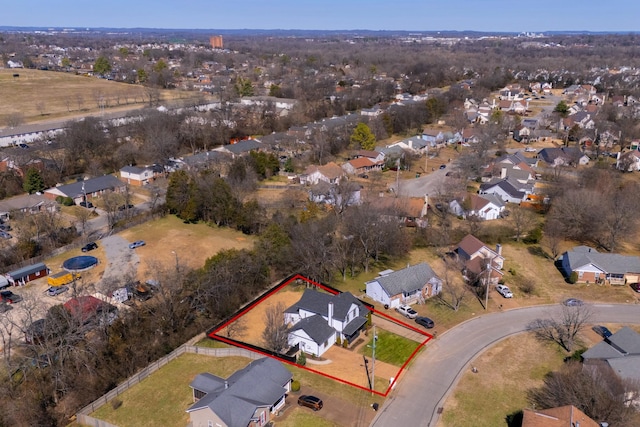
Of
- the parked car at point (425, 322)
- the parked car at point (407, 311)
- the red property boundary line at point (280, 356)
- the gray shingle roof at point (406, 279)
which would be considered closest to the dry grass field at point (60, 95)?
A: the red property boundary line at point (280, 356)

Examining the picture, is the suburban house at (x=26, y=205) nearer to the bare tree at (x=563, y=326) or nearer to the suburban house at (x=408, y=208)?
the suburban house at (x=408, y=208)

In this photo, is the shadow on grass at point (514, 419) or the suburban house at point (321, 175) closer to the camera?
the shadow on grass at point (514, 419)

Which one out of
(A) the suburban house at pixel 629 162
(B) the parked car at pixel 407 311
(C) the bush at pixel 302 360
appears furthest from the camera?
(A) the suburban house at pixel 629 162

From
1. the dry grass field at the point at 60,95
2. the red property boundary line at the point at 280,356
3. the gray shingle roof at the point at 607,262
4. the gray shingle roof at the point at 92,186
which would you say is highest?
the dry grass field at the point at 60,95

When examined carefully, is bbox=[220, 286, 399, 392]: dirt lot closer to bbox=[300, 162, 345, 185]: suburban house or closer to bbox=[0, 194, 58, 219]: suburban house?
bbox=[300, 162, 345, 185]: suburban house

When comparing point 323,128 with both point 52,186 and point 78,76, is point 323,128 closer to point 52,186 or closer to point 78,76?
point 52,186

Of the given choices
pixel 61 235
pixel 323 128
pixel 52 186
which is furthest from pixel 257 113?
pixel 61 235

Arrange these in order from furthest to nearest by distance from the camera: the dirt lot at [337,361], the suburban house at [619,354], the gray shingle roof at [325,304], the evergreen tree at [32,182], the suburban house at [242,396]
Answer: the evergreen tree at [32,182]
the gray shingle roof at [325,304]
the dirt lot at [337,361]
the suburban house at [619,354]
the suburban house at [242,396]
